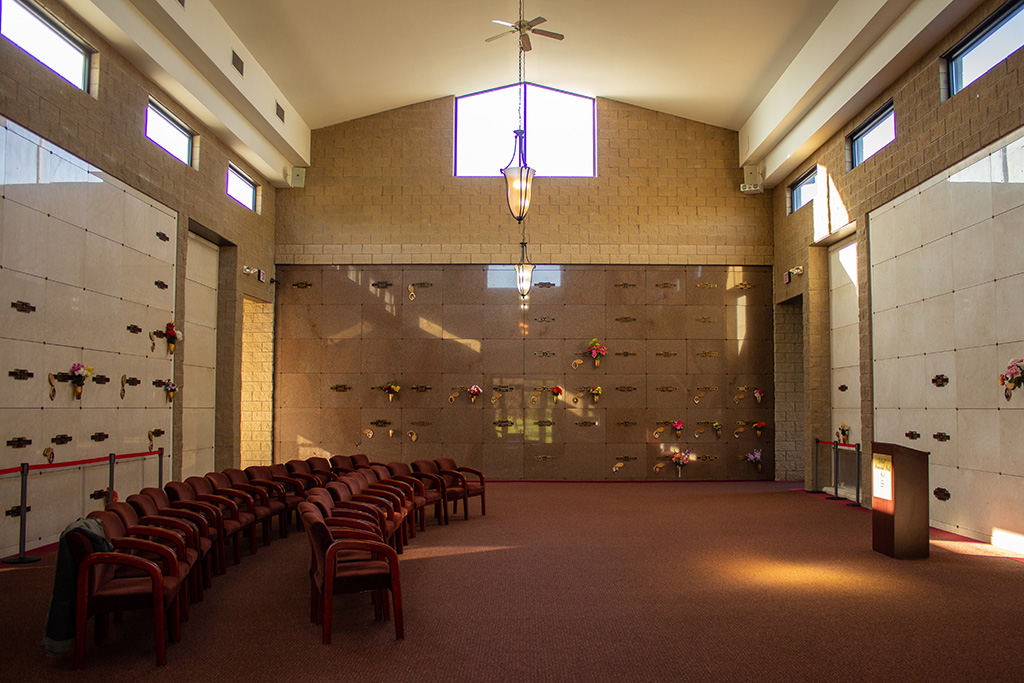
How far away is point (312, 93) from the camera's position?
37.5ft

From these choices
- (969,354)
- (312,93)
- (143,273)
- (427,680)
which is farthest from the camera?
(312,93)

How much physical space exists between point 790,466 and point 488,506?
586cm

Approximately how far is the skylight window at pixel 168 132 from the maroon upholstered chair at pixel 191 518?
5.01 metres

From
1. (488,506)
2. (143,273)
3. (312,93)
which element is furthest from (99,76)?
(488,506)

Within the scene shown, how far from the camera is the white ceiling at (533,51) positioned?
933 centimetres

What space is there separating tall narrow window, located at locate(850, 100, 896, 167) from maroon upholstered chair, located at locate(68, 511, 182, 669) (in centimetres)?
864

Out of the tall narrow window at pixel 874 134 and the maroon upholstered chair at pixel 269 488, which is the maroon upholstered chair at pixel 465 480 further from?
the tall narrow window at pixel 874 134

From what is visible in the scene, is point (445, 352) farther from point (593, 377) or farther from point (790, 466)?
point (790, 466)

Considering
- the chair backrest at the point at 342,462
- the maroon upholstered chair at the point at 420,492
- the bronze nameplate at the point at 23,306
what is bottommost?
the maroon upholstered chair at the point at 420,492

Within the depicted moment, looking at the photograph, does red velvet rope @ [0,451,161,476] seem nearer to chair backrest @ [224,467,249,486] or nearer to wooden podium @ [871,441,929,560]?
chair backrest @ [224,467,249,486]

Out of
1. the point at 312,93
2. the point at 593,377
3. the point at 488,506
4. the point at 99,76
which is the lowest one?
the point at 488,506

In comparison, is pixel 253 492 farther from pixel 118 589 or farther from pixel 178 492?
pixel 118 589

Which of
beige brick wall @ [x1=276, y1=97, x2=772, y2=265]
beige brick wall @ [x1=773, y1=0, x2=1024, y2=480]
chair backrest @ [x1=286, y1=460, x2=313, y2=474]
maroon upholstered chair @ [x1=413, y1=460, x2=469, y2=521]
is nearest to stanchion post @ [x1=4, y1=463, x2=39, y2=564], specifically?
chair backrest @ [x1=286, y1=460, x2=313, y2=474]

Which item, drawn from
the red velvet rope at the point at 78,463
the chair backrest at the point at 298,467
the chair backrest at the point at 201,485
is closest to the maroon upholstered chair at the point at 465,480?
the chair backrest at the point at 298,467
